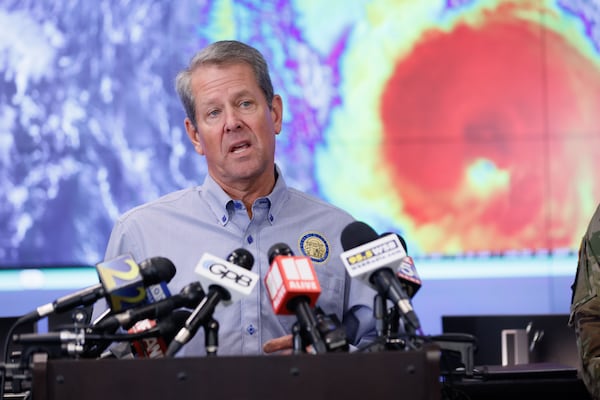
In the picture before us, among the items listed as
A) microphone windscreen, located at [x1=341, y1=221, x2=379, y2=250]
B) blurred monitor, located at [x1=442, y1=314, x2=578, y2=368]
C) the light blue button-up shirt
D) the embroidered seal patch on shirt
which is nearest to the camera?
microphone windscreen, located at [x1=341, y1=221, x2=379, y2=250]

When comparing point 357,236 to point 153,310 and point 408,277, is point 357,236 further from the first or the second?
point 153,310

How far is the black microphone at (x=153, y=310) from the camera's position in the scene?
6.03 ft

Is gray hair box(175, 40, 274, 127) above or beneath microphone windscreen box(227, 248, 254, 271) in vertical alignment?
above

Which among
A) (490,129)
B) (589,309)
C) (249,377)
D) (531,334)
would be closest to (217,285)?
(249,377)

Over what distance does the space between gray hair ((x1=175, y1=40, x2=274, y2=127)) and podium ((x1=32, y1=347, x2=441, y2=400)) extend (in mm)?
1159

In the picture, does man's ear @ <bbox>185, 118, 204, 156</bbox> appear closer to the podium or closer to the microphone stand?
the microphone stand

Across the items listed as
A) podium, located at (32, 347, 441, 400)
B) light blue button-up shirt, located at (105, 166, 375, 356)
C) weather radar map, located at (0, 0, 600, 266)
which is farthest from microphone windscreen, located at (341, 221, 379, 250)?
weather radar map, located at (0, 0, 600, 266)

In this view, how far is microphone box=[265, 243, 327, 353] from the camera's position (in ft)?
5.90

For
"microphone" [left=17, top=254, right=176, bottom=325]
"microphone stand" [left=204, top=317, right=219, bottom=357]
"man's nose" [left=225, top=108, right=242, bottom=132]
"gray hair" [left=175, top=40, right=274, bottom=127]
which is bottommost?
"microphone stand" [left=204, top=317, right=219, bottom=357]

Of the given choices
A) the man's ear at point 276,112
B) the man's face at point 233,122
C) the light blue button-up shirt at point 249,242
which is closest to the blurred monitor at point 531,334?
the light blue button-up shirt at point 249,242

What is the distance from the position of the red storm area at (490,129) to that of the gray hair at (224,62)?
99.1 inches

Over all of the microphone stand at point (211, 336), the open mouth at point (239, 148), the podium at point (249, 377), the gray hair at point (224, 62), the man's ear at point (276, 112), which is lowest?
the podium at point (249, 377)

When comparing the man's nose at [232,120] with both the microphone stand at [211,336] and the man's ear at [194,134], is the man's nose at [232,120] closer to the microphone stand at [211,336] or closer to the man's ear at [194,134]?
the man's ear at [194,134]

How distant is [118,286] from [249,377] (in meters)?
0.30
